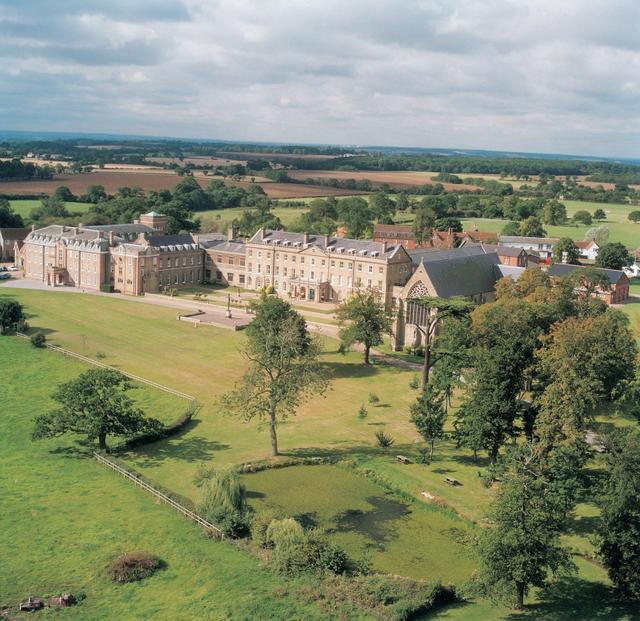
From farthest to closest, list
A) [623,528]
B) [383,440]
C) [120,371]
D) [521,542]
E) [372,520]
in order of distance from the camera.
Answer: [120,371] < [383,440] < [372,520] < [623,528] < [521,542]

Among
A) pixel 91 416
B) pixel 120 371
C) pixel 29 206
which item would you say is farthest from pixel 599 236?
pixel 29 206

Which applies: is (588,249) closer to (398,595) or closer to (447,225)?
(447,225)

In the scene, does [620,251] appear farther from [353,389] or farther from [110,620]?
[110,620]

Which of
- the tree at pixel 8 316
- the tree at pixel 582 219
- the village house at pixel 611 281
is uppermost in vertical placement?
the tree at pixel 582 219

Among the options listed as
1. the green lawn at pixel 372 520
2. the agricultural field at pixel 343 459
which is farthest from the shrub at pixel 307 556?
the agricultural field at pixel 343 459

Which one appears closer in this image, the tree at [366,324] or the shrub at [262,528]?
the shrub at [262,528]

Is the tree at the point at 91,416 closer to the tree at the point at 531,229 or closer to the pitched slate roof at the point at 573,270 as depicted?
the pitched slate roof at the point at 573,270

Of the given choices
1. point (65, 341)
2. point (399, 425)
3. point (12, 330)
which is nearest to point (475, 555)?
point (399, 425)
